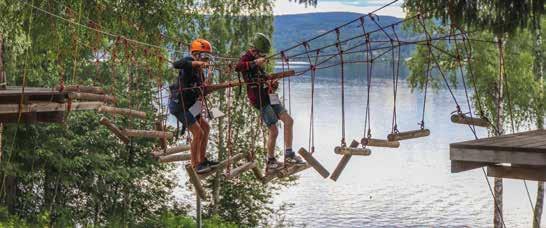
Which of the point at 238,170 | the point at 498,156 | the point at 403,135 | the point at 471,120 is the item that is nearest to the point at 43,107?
the point at 238,170

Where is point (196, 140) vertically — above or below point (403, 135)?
below

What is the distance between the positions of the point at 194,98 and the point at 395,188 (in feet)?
122

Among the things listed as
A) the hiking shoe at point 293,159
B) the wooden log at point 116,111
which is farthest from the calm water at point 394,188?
the hiking shoe at point 293,159

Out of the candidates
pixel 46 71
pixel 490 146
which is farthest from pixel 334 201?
pixel 490 146

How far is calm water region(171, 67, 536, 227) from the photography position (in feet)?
128

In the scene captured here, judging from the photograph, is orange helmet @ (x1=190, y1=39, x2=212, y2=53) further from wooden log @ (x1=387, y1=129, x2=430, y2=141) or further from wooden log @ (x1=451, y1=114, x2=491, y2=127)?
wooden log @ (x1=451, y1=114, x2=491, y2=127)

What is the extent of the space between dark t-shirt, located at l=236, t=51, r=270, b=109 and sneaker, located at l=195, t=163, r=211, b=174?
92cm

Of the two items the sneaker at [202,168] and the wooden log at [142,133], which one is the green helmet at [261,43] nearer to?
the sneaker at [202,168]

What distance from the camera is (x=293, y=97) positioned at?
79812 mm

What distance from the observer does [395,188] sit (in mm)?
46219

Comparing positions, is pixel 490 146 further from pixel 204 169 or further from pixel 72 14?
pixel 72 14

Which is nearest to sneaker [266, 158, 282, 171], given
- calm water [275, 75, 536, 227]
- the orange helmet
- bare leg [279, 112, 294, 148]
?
bare leg [279, 112, 294, 148]

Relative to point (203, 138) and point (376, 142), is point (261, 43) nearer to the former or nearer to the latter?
point (203, 138)

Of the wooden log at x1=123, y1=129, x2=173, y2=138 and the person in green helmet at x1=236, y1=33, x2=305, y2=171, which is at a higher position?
the person in green helmet at x1=236, y1=33, x2=305, y2=171
